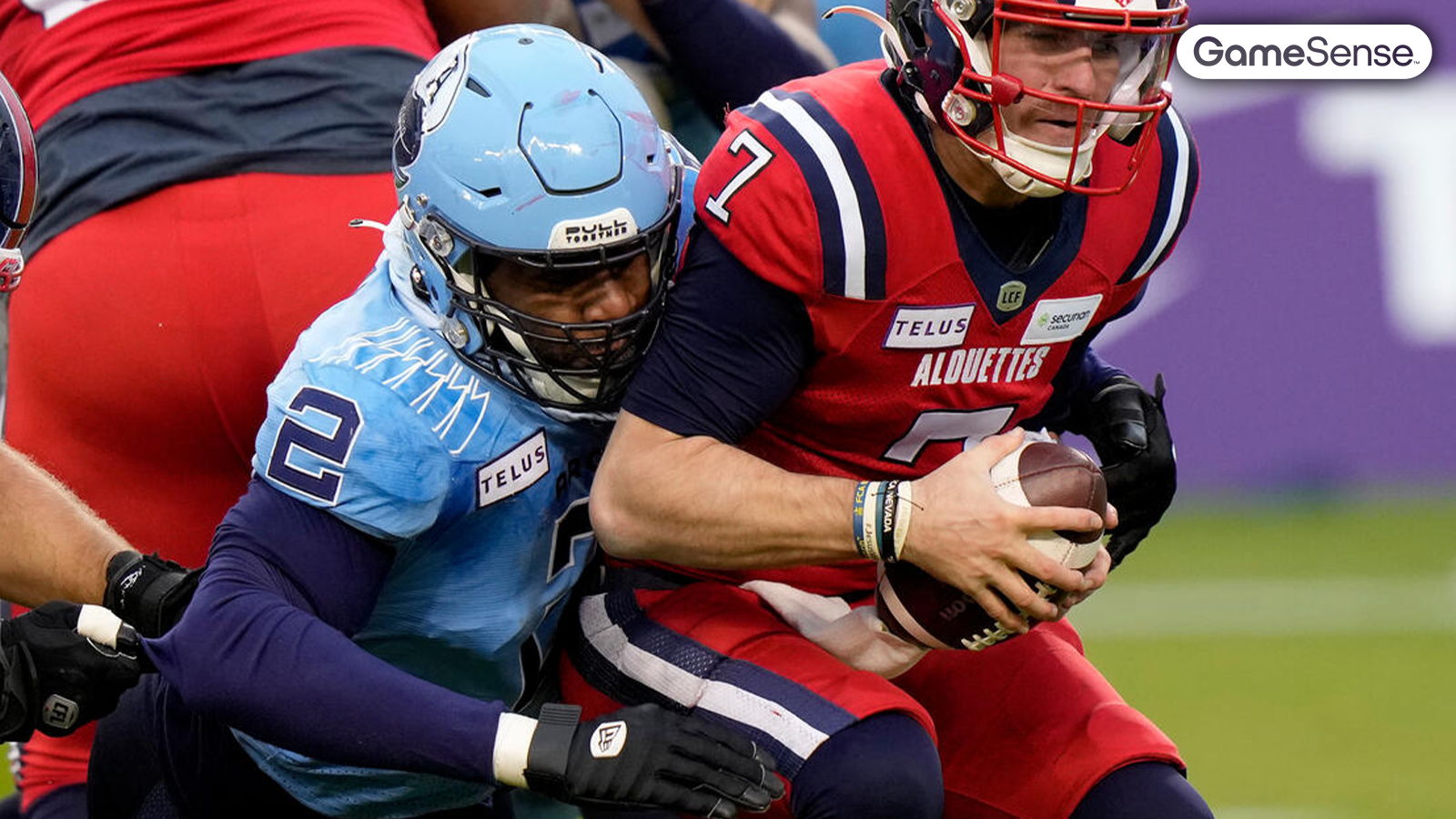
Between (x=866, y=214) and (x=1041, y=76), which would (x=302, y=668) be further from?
(x=1041, y=76)

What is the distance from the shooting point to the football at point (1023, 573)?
269cm

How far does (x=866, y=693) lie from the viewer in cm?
278

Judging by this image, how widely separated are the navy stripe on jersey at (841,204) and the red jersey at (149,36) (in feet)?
3.84

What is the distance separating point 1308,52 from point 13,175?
5.16 metres

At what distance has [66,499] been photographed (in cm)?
331

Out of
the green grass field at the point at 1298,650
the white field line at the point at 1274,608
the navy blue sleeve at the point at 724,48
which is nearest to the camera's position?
the navy blue sleeve at the point at 724,48

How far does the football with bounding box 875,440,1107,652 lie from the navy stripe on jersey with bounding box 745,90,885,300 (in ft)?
1.01

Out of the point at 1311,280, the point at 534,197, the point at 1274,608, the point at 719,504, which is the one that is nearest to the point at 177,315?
the point at 534,197

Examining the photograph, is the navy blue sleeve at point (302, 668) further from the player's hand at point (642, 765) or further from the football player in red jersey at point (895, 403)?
the football player in red jersey at point (895, 403)

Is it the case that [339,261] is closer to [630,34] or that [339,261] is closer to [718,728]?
[630,34]

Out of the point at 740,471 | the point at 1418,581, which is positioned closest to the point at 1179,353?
the point at 1418,581

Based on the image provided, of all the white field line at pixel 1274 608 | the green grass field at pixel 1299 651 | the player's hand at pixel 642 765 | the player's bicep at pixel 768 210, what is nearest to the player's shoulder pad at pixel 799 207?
the player's bicep at pixel 768 210

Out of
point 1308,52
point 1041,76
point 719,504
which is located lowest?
point 1308,52

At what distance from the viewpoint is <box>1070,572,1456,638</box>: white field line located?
6.67m
